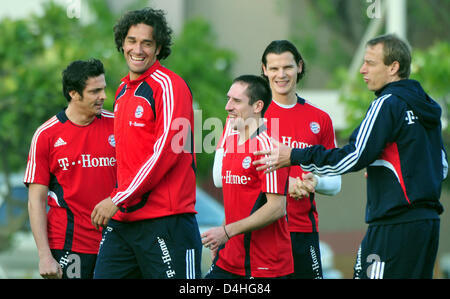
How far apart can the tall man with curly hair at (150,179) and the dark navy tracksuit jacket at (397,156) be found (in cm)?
79

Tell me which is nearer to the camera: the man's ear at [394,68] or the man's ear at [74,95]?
the man's ear at [394,68]

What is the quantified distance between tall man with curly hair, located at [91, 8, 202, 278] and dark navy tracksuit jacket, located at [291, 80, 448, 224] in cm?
79

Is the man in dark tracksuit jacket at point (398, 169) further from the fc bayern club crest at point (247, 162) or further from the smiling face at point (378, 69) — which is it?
the fc bayern club crest at point (247, 162)

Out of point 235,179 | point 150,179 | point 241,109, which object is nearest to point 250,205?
point 235,179

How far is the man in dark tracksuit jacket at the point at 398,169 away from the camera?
4.85 meters

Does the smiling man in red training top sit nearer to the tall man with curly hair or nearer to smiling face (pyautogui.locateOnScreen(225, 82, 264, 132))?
smiling face (pyautogui.locateOnScreen(225, 82, 264, 132))

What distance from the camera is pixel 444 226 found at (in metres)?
22.0

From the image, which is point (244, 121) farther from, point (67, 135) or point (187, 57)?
point (187, 57)

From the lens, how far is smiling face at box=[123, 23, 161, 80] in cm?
523

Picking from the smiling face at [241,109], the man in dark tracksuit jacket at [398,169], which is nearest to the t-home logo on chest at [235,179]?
the smiling face at [241,109]

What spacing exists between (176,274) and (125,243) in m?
0.44

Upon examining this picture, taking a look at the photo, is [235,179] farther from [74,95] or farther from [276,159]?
[74,95]

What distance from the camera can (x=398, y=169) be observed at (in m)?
4.88

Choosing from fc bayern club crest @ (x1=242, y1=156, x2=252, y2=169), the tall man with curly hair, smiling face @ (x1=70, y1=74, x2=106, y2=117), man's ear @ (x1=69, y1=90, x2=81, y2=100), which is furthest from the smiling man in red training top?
man's ear @ (x1=69, y1=90, x2=81, y2=100)
